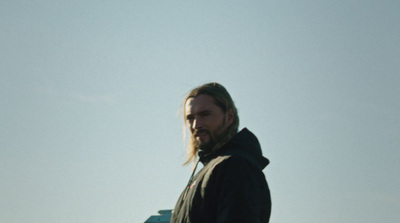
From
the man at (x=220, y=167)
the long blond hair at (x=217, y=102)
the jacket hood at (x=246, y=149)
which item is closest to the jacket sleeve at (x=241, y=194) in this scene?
the man at (x=220, y=167)

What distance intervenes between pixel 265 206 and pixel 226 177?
0.36 meters

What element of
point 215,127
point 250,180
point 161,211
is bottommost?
point 161,211

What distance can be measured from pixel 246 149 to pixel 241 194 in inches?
21.7

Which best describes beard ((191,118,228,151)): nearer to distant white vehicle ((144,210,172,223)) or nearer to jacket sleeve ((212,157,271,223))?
jacket sleeve ((212,157,271,223))

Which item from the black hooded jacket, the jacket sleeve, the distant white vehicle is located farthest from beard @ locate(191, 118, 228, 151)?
the distant white vehicle

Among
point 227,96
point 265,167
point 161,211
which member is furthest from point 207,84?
point 161,211

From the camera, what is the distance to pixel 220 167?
13.8 ft

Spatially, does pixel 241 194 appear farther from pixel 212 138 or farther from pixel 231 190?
pixel 212 138

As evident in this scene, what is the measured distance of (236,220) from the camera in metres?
3.84

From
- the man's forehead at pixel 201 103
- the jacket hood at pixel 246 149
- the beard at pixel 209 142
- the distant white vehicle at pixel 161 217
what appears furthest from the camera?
the distant white vehicle at pixel 161 217

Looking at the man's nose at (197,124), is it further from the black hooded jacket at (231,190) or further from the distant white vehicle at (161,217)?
the distant white vehicle at (161,217)

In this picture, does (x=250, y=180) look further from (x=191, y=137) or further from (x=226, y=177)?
(x=191, y=137)

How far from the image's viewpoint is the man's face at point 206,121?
15.7ft

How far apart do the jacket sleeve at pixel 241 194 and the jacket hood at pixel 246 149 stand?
0.12 meters
